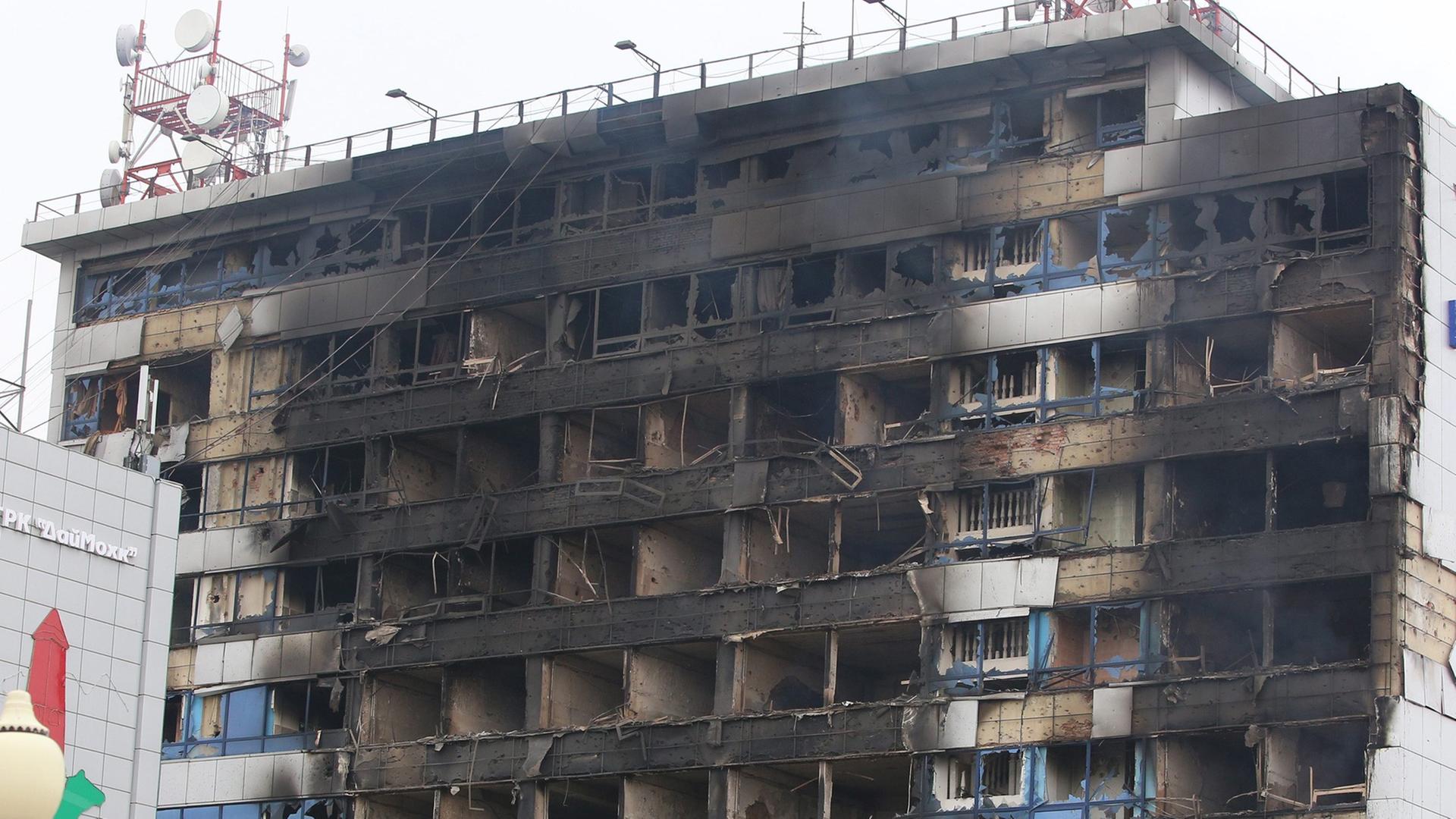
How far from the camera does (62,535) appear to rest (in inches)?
2581

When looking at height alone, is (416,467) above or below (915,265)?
below

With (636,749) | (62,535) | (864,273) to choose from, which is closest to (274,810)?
(636,749)

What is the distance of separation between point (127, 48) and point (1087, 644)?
44463 mm

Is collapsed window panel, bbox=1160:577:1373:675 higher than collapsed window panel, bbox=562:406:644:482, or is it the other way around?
collapsed window panel, bbox=562:406:644:482

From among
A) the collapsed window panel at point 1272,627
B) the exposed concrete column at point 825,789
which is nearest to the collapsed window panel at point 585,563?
the exposed concrete column at point 825,789

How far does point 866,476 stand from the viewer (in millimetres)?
70938

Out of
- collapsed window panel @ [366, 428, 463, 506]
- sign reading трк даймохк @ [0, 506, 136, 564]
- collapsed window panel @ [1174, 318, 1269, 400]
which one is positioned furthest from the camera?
collapsed window panel @ [366, 428, 463, 506]

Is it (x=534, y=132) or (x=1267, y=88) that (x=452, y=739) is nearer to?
(x=534, y=132)

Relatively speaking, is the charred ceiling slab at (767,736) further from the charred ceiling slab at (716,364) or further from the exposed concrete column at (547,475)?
the charred ceiling slab at (716,364)

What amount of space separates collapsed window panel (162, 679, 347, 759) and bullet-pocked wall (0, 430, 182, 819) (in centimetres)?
1126

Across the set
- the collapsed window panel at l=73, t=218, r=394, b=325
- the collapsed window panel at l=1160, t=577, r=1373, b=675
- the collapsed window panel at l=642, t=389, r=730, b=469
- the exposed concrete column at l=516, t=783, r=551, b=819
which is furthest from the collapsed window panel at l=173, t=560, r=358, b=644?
the collapsed window panel at l=1160, t=577, r=1373, b=675

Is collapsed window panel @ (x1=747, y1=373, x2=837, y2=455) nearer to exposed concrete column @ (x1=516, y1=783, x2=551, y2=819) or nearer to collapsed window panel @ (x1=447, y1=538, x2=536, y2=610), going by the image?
collapsed window panel @ (x1=447, y1=538, x2=536, y2=610)

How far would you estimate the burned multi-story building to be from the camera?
213 ft

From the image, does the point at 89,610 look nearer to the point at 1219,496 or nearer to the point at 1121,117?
the point at 1219,496
